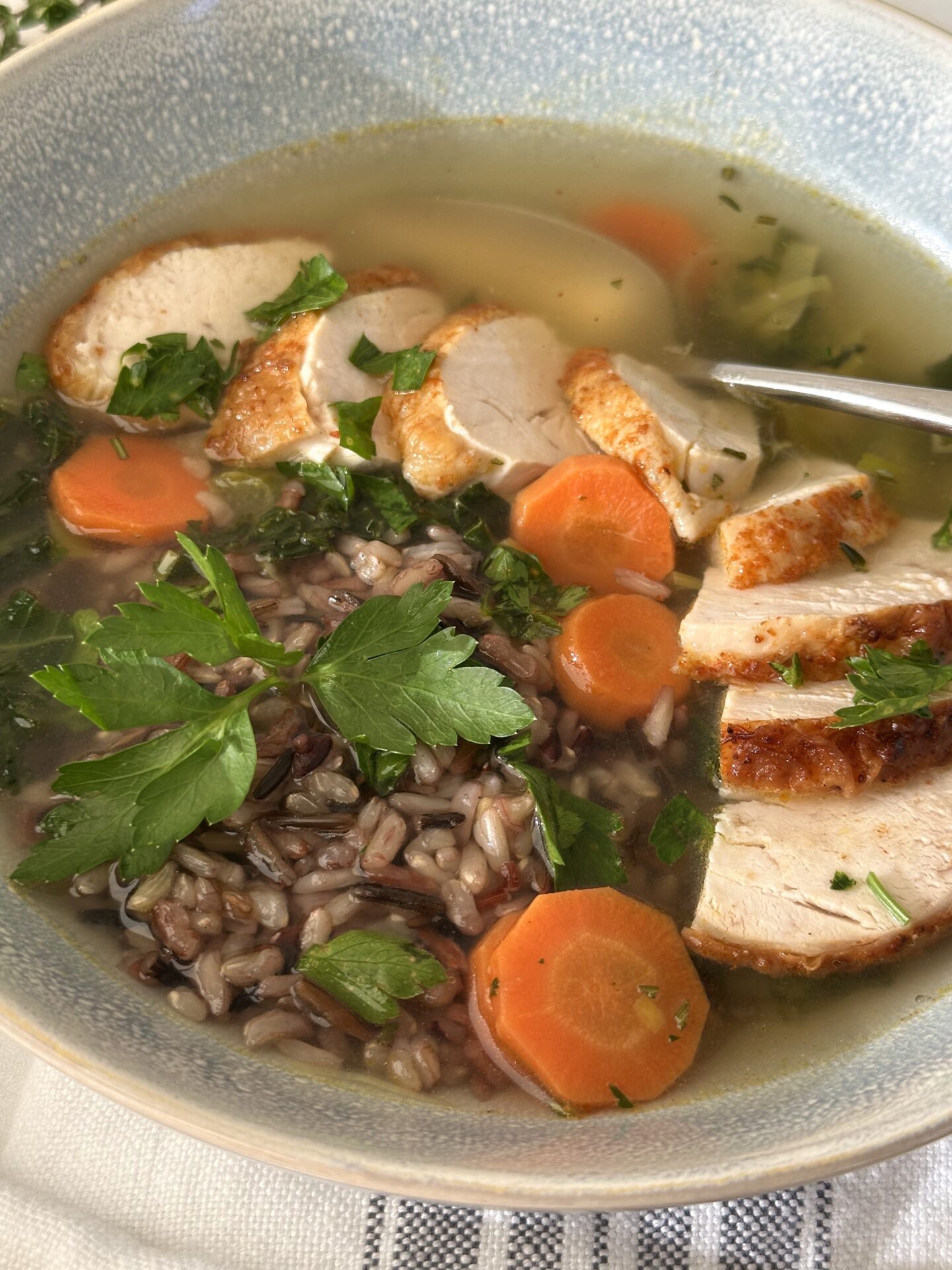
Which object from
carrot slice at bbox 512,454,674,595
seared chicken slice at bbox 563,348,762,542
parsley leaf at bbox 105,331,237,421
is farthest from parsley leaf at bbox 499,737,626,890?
parsley leaf at bbox 105,331,237,421

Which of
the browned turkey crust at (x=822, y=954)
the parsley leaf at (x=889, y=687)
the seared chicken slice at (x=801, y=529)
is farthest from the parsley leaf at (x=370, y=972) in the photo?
the seared chicken slice at (x=801, y=529)

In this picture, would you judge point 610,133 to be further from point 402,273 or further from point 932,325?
point 932,325

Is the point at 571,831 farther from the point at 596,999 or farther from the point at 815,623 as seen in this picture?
the point at 815,623

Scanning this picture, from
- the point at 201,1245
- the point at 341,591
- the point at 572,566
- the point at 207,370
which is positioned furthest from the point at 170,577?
the point at 201,1245

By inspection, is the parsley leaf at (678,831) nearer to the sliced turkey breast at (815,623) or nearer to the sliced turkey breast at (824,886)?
the sliced turkey breast at (824,886)

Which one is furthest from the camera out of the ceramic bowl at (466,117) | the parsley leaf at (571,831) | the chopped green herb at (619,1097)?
the parsley leaf at (571,831)

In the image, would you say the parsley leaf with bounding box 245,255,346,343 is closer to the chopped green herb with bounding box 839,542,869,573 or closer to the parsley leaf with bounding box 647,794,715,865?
the chopped green herb with bounding box 839,542,869,573
